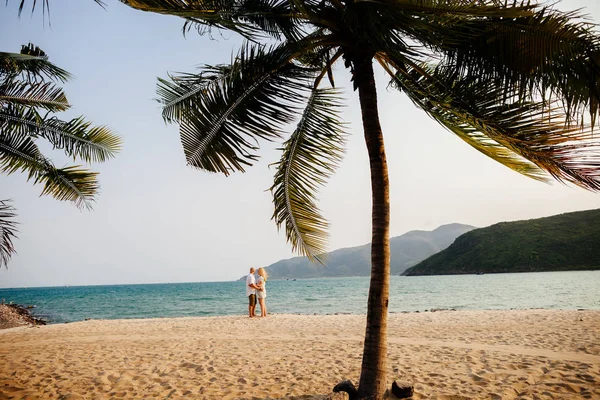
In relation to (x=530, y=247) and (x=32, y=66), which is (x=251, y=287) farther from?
(x=530, y=247)

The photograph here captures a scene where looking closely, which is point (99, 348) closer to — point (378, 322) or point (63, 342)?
point (63, 342)

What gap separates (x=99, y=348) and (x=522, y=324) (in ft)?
37.4

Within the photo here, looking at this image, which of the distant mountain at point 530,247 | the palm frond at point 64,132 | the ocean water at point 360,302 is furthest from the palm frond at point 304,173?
the distant mountain at point 530,247

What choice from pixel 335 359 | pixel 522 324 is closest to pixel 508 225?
pixel 522 324

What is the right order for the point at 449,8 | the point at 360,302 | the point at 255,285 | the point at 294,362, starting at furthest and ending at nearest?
the point at 360,302
the point at 255,285
the point at 294,362
the point at 449,8

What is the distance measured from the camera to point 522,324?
35.7 feet

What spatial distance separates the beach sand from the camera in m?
5.08

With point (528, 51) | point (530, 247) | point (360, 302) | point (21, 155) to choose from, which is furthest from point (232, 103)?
point (530, 247)

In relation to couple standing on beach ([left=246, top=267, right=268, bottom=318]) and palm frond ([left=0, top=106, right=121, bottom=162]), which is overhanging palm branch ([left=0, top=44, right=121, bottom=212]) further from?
couple standing on beach ([left=246, top=267, right=268, bottom=318])

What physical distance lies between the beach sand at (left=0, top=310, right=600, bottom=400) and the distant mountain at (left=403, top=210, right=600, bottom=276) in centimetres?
7812

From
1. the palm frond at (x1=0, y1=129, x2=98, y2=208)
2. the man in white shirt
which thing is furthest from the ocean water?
the palm frond at (x1=0, y1=129, x2=98, y2=208)

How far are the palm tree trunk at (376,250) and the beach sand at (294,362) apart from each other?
51 cm

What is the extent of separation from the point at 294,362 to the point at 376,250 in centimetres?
362

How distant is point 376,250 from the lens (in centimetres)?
417
